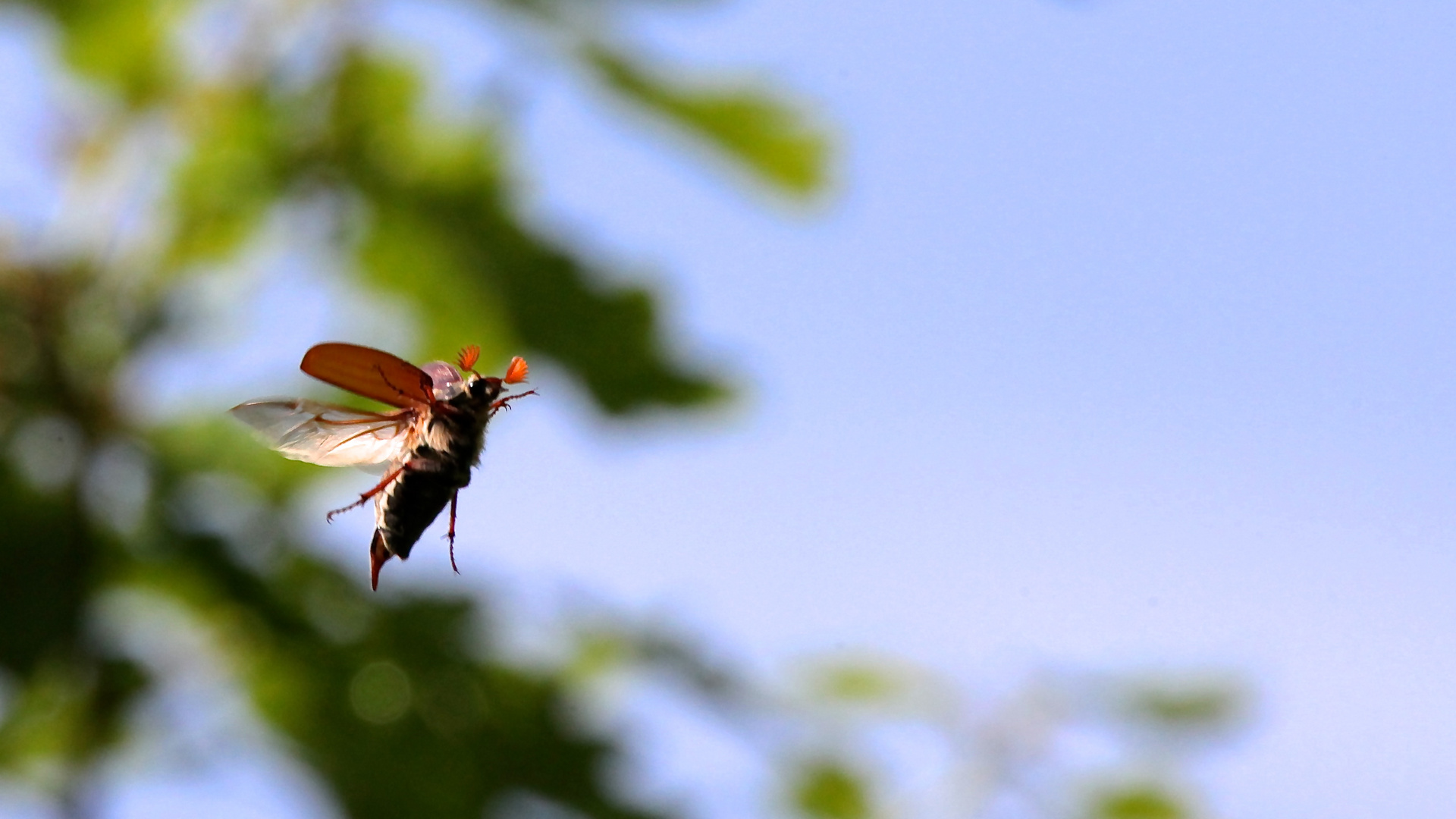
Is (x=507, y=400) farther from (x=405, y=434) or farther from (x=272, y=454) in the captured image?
(x=272, y=454)

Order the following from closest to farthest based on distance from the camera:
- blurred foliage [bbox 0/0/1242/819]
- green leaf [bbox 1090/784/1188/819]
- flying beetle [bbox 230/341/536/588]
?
flying beetle [bbox 230/341/536/588] → blurred foliage [bbox 0/0/1242/819] → green leaf [bbox 1090/784/1188/819]

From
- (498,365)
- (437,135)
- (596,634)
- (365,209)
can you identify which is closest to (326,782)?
(596,634)

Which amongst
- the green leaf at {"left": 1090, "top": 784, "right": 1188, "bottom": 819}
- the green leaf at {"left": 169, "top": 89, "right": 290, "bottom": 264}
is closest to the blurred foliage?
the green leaf at {"left": 169, "top": 89, "right": 290, "bottom": 264}

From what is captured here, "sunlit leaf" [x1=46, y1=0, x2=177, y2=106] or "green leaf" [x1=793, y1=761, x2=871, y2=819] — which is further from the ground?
"sunlit leaf" [x1=46, y1=0, x2=177, y2=106]

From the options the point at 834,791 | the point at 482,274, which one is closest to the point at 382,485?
the point at 482,274

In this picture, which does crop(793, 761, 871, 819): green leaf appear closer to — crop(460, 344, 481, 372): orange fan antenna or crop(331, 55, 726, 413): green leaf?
crop(331, 55, 726, 413): green leaf

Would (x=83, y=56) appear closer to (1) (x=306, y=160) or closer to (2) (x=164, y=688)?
(1) (x=306, y=160)

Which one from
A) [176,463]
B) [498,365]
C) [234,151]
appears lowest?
[176,463]

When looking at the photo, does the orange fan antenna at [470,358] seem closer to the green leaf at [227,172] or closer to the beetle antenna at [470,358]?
the beetle antenna at [470,358]

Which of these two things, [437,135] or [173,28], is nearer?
[173,28]
